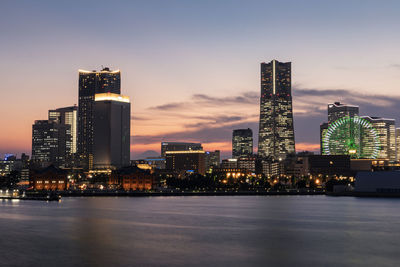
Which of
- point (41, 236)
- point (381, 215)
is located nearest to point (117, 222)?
point (41, 236)

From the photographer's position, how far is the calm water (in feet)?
192

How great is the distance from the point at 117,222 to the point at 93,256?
40.2 metres

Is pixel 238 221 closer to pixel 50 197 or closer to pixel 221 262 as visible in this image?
pixel 221 262

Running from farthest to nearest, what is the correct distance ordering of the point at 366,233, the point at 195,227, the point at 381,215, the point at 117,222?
1. the point at 381,215
2. the point at 117,222
3. the point at 195,227
4. the point at 366,233

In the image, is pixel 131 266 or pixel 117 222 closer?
pixel 131 266

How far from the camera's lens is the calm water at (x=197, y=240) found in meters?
58.5

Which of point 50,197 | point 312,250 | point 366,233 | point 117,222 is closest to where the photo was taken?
point 312,250

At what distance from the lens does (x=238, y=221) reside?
104 m

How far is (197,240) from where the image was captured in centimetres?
7444

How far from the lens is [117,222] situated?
100438 mm

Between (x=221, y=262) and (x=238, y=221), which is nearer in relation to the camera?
(x=221, y=262)

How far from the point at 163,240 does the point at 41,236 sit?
18.3 m

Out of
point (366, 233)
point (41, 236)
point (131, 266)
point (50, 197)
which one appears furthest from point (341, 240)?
point (50, 197)

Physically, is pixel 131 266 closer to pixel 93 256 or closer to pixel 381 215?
pixel 93 256
